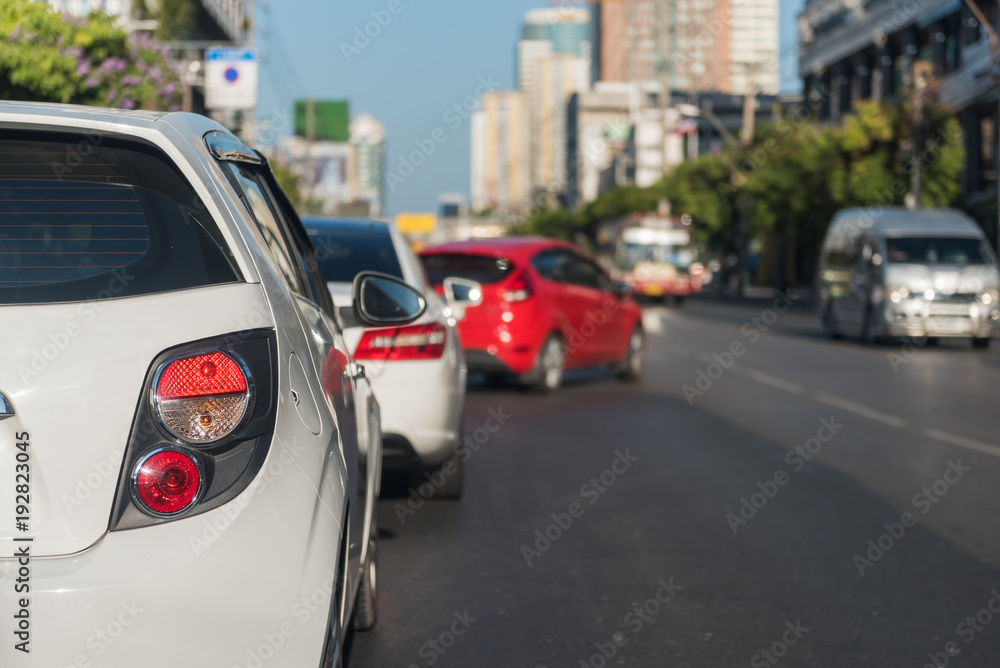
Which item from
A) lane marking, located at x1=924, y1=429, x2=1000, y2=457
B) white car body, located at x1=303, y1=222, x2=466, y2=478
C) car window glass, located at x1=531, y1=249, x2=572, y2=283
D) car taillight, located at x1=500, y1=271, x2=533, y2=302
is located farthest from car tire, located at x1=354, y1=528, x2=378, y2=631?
car window glass, located at x1=531, y1=249, x2=572, y2=283

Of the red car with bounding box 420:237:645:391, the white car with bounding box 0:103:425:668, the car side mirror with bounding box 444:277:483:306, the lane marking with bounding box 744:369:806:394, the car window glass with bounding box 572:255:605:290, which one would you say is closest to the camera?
the white car with bounding box 0:103:425:668

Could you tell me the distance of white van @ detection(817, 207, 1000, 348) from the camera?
2098cm

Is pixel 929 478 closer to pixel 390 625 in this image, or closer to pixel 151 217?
pixel 390 625

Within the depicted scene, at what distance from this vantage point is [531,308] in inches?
506

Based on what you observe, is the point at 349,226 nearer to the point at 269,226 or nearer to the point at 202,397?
the point at 269,226

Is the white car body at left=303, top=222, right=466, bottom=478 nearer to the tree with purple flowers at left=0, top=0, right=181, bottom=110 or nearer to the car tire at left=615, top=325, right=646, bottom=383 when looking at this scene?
the car tire at left=615, top=325, right=646, bottom=383

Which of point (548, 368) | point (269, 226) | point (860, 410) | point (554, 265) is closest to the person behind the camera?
point (269, 226)

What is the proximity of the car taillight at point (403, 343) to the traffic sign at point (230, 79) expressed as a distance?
2399 cm

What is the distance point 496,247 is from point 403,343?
6623mm

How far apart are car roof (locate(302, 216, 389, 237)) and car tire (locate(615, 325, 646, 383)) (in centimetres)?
722

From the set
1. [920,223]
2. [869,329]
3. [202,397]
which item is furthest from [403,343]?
[920,223]

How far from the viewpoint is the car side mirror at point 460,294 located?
34.0ft

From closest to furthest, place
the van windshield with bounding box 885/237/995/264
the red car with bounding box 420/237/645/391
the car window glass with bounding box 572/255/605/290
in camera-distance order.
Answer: the red car with bounding box 420/237/645/391, the car window glass with bounding box 572/255/605/290, the van windshield with bounding box 885/237/995/264

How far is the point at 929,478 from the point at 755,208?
139 feet
